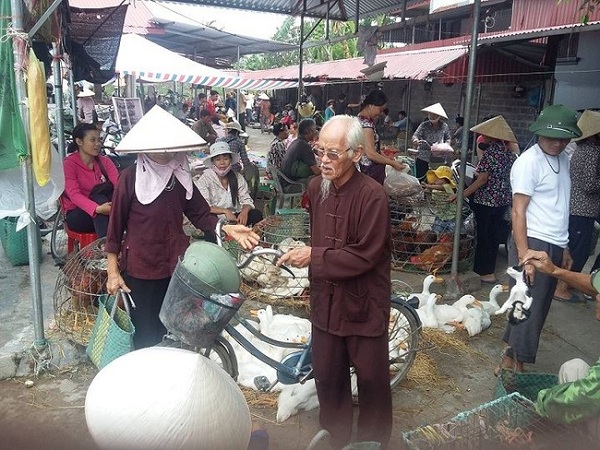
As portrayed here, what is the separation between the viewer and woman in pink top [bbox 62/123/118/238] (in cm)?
461

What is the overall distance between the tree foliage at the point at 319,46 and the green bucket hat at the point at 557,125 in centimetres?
594

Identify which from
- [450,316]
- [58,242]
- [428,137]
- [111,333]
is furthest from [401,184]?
[58,242]

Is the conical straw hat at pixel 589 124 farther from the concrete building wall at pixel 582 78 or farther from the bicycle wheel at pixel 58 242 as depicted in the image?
the bicycle wheel at pixel 58 242

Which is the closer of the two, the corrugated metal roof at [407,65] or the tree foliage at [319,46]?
the corrugated metal roof at [407,65]

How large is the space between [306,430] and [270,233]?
2.18m

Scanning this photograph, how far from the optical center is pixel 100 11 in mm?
6488

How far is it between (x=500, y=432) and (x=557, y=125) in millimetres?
1815

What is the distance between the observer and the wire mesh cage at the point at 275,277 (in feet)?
16.1

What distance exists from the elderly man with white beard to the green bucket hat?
1.34m

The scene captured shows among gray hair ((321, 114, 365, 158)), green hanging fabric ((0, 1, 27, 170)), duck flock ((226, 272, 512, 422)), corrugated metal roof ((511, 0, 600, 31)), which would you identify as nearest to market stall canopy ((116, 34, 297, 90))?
corrugated metal roof ((511, 0, 600, 31))

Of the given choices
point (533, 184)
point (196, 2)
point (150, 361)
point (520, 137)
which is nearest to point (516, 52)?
point (520, 137)

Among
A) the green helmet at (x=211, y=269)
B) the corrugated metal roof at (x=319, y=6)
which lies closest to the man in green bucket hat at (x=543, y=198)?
the green helmet at (x=211, y=269)

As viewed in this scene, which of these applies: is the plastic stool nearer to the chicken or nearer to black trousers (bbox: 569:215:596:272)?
the chicken

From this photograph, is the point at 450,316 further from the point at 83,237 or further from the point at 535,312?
the point at 83,237
